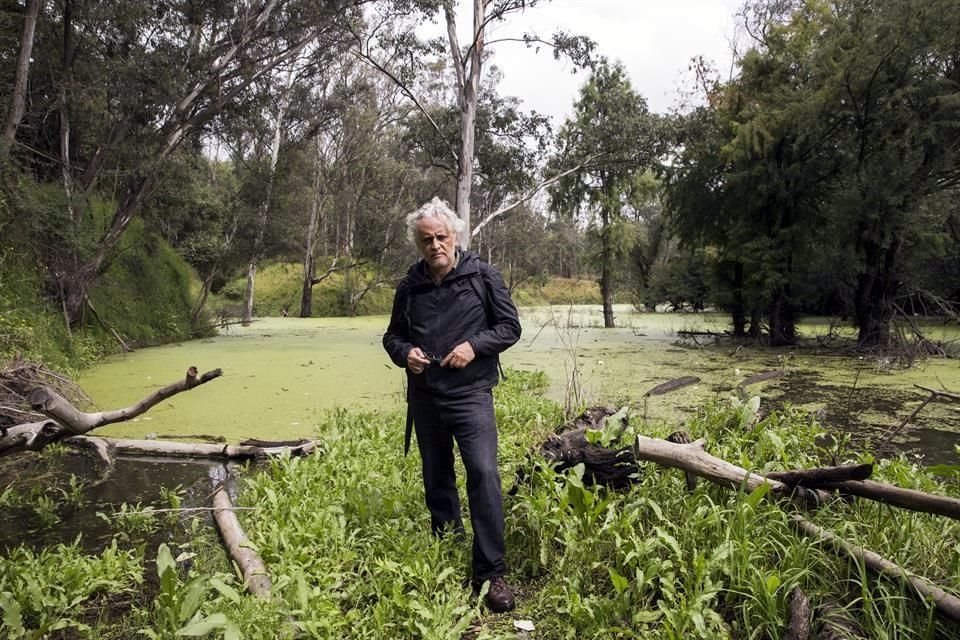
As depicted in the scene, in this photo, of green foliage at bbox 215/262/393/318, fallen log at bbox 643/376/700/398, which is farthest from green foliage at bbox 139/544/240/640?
green foliage at bbox 215/262/393/318

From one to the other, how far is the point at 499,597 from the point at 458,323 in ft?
3.43

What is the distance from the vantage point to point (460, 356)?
2119 mm

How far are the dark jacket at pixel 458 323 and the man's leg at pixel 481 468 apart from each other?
66 millimetres

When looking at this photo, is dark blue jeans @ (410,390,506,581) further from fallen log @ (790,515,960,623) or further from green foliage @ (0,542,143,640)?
green foliage @ (0,542,143,640)

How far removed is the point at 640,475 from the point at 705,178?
10.3m

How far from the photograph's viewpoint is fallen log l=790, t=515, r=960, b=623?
1.67 m

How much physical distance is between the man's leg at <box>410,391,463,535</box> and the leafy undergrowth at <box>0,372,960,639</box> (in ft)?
0.33

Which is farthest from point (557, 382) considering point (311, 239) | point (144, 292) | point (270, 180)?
point (311, 239)

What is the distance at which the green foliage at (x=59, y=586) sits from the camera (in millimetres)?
1969

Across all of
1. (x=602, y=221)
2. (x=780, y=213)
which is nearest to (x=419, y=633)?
(x=780, y=213)

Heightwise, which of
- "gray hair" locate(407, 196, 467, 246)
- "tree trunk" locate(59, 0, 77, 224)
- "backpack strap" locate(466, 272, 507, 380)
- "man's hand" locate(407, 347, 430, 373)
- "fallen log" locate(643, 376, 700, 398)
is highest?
"tree trunk" locate(59, 0, 77, 224)

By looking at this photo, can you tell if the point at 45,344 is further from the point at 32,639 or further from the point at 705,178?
the point at 705,178

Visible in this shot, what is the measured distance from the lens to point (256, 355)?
30.1ft

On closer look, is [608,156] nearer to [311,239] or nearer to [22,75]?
[22,75]
